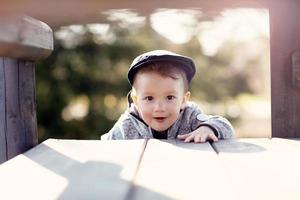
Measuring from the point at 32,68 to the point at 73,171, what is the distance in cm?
76

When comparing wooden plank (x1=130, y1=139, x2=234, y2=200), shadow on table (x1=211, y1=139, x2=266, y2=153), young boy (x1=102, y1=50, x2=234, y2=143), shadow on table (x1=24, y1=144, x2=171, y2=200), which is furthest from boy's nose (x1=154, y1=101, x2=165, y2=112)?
shadow on table (x1=24, y1=144, x2=171, y2=200)

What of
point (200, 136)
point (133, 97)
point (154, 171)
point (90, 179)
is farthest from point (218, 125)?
point (90, 179)

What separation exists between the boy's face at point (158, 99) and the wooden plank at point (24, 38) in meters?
0.42

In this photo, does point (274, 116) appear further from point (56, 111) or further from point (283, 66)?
point (56, 111)

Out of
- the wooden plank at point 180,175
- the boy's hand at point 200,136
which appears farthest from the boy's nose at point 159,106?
the wooden plank at point 180,175

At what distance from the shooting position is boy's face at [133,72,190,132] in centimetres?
204

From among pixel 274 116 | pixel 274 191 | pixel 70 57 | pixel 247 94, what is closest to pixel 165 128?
pixel 274 116

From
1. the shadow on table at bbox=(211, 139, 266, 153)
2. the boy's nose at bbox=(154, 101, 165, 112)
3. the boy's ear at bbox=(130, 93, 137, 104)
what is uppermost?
the boy's ear at bbox=(130, 93, 137, 104)

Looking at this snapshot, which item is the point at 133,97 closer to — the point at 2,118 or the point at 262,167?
the point at 2,118

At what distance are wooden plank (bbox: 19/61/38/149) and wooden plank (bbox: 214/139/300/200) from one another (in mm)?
620

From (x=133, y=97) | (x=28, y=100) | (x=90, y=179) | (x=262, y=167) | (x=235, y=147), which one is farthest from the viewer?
(x=133, y=97)

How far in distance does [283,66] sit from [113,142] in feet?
2.15

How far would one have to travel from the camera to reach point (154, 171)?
1.12 meters

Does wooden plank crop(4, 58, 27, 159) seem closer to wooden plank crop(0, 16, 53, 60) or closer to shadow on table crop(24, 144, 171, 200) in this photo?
wooden plank crop(0, 16, 53, 60)
